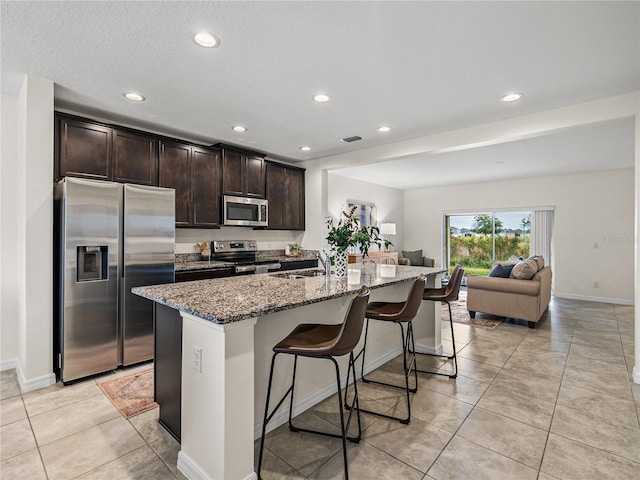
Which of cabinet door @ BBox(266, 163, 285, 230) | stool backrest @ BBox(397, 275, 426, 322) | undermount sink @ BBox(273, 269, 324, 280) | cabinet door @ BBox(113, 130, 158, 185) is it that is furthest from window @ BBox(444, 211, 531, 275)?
cabinet door @ BBox(113, 130, 158, 185)

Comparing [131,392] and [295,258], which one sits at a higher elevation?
[295,258]

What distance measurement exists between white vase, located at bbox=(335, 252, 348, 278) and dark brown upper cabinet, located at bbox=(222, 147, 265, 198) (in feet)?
7.91

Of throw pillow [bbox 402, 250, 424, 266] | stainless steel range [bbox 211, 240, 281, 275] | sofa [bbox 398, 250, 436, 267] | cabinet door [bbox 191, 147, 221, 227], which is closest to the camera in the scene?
cabinet door [bbox 191, 147, 221, 227]

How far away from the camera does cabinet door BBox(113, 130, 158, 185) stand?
3.46 meters

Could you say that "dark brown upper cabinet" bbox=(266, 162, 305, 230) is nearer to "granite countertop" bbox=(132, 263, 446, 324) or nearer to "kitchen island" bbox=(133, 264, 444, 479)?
"granite countertop" bbox=(132, 263, 446, 324)

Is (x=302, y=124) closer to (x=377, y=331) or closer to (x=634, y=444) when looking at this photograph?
(x=377, y=331)

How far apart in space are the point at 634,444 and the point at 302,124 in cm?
383

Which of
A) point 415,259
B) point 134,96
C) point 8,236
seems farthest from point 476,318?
point 8,236

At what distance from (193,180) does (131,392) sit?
2492 millimetres

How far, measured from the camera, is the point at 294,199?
5.51m

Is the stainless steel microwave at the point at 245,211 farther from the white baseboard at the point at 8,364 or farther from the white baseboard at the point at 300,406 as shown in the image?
the white baseboard at the point at 300,406

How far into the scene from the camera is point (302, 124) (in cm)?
379

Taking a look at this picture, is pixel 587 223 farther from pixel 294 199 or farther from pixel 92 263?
pixel 92 263

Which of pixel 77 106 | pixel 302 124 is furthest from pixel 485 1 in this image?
pixel 77 106
